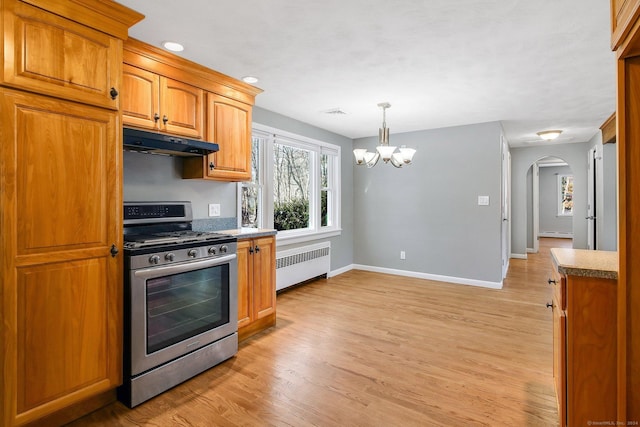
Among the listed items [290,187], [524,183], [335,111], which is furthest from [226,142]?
[524,183]

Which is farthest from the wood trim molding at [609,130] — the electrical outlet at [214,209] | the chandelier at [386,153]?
the electrical outlet at [214,209]

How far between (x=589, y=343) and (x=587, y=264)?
0.37 m

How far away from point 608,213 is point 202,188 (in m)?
5.97

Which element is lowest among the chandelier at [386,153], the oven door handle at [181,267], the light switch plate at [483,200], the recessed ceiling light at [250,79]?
the oven door handle at [181,267]

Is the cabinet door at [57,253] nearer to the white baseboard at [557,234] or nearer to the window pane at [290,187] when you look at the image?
the window pane at [290,187]

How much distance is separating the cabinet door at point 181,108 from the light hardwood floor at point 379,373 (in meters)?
1.89

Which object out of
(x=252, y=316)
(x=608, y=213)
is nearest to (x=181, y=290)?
(x=252, y=316)

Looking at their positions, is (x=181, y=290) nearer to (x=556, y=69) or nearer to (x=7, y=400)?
(x=7, y=400)

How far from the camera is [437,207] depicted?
5.16 m

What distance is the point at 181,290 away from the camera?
231 centimetres

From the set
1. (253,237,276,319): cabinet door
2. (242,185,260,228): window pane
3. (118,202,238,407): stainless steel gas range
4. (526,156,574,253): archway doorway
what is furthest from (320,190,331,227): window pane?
(526,156,574,253): archway doorway

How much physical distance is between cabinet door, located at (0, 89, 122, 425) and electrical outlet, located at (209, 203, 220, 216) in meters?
1.30

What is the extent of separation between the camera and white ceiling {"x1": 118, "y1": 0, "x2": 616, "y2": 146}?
1961 millimetres

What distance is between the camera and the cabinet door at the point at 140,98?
7.63ft
